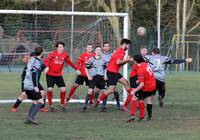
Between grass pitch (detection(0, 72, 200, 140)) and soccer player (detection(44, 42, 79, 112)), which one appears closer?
grass pitch (detection(0, 72, 200, 140))

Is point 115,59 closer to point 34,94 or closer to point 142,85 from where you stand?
point 142,85

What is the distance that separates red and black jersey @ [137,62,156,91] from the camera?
14.3 meters

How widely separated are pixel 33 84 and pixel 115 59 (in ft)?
10.7

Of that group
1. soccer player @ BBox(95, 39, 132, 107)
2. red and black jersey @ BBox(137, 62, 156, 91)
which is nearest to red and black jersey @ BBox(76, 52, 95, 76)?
soccer player @ BBox(95, 39, 132, 107)

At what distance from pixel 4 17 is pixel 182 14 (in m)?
26.9

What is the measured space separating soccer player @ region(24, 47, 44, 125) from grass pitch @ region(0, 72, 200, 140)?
1.08ft

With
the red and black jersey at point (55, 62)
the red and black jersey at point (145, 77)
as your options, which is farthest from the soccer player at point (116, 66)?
the red and black jersey at point (145, 77)

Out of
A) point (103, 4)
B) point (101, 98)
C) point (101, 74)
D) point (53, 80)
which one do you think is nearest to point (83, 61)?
point (101, 74)

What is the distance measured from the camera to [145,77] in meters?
14.5

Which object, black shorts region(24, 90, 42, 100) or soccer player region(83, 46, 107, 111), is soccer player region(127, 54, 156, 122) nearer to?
black shorts region(24, 90, 42, 100)

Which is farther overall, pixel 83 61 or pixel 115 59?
pixel 83 61

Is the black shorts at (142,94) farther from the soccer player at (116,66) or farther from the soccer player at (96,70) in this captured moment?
the soccer player at (96,70)

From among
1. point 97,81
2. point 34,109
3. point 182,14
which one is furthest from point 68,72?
point 182,14

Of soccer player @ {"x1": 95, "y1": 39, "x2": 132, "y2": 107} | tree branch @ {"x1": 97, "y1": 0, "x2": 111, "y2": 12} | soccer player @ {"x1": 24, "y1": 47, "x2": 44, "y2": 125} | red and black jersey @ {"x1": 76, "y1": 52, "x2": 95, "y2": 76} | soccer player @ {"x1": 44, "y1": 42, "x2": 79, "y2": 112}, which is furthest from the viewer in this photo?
tree branch @ {"x1": 97, "y1": 0, "x2": 111, "y2": 12}
